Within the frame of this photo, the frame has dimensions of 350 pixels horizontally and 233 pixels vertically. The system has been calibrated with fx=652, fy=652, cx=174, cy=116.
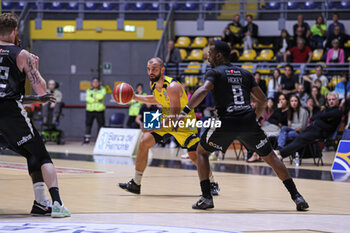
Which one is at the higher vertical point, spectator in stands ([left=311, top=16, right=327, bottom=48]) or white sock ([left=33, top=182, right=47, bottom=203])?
spectator in stands ([left=311, top=16, right=327, bottom=48])

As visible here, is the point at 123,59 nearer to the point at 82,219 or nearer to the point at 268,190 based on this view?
the point at 268,190

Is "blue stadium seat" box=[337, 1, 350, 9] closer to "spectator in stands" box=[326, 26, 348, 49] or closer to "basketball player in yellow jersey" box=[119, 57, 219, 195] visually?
"spectator in stands" box=[326, 26, 348, 49]

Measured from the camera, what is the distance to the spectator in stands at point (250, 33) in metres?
22.7

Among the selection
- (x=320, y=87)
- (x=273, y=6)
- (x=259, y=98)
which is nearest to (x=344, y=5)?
(x=273, y=6)

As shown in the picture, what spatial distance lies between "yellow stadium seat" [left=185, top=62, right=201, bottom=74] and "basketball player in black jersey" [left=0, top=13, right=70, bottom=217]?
15.5m

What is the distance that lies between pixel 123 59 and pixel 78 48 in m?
1.83

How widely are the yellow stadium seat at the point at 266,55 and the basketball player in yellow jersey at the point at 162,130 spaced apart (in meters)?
14.0

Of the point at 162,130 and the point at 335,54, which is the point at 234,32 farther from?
the point at 162,130

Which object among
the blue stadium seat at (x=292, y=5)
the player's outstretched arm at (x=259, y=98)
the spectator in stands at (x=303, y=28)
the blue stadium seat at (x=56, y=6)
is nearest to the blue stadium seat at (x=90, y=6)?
the blue stadium seat at (x=56, y=6)

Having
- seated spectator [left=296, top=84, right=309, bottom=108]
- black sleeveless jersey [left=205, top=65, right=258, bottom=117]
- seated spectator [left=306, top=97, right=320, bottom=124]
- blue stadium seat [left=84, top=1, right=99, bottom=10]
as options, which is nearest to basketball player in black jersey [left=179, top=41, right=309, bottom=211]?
black sleeveless jersey [left=205, top=65, right=258, bottom=117]

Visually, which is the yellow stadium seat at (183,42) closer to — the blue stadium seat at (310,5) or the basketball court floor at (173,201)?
the blue stadium seat at (310,5)

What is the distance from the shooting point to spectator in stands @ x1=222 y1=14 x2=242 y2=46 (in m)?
22.2

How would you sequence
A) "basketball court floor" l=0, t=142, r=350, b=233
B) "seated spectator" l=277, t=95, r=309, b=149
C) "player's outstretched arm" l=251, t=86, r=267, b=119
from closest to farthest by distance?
1. "basketball court floor" l=0, t=142, r=350, b=233
2. "player's outstretched arm" l=251, t=86, r=267, b=119
3. "seated spectator" l=277, t=95, r=309, b=149

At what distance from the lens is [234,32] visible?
2294cm
